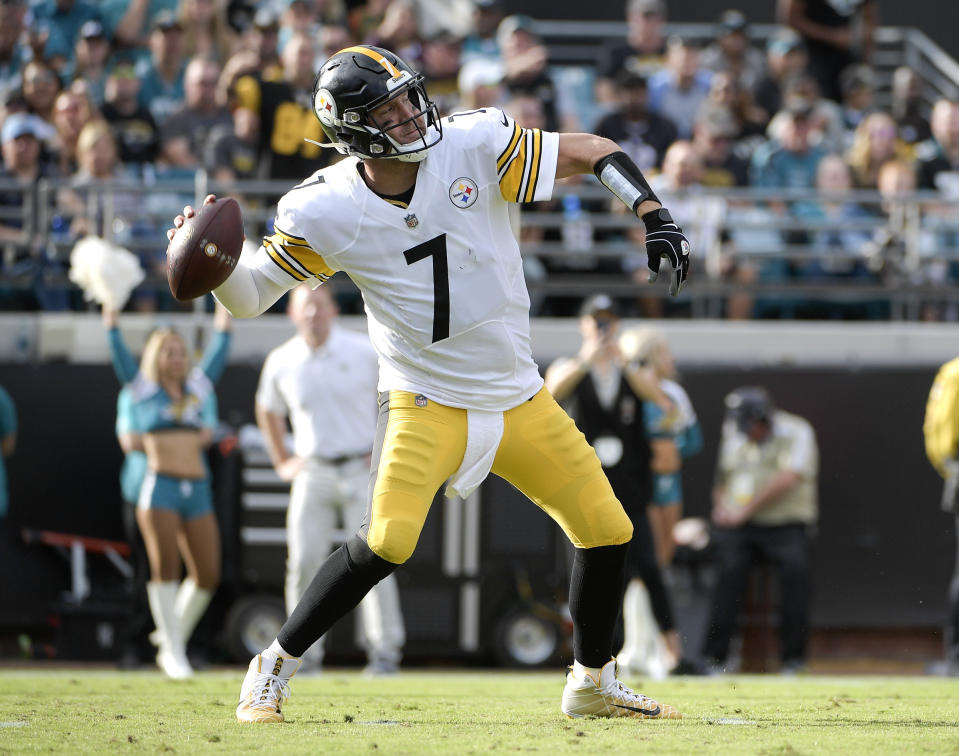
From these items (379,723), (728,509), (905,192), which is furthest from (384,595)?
(905,192)

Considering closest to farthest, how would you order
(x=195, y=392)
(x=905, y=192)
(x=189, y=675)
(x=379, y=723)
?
1. (x=379, y=723)
2. (x=189, y=675)
3. (x=195, y=392)
4. (x=905, y=192)

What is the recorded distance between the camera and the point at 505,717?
16.5 feet

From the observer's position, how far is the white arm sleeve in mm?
4762

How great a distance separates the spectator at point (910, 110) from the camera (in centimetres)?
1221

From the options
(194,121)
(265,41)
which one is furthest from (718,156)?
(194,121)

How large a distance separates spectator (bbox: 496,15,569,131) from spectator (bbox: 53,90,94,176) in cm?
316

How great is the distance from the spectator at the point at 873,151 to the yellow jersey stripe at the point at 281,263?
768 cm

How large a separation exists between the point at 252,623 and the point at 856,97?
7122mm

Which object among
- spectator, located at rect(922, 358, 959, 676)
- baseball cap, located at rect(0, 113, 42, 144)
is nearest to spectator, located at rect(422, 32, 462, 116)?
baseball cap, located at rect(0, 113, 42, 144)

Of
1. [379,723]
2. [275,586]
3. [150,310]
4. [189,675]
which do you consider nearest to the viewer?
[379,723]

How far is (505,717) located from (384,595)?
10.4ft

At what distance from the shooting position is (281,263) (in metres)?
4.80

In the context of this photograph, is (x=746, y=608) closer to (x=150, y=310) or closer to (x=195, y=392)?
(x=195, y=392)

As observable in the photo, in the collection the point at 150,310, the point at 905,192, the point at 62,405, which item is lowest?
the point at 62,405
